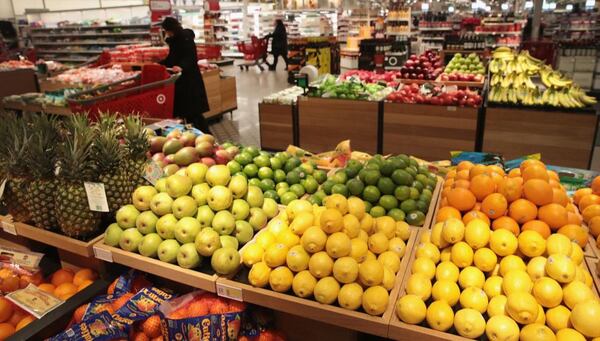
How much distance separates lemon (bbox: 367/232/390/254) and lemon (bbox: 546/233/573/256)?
609 millimetres

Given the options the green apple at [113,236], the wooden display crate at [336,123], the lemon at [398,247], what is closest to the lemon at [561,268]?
the lemon at [398,247]

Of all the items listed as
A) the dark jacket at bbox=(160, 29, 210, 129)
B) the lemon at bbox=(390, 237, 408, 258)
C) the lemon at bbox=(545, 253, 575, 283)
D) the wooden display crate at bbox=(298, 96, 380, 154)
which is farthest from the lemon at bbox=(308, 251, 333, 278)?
the dark jacket at bbox=(160, 29, 210, 129)

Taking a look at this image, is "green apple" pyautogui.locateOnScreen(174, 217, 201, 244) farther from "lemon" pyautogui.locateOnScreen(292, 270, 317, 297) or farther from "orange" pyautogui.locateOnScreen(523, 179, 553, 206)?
"orange" pyautogui.locateOnScreen(523, 179, 553, 206)

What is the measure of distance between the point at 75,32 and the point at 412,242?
60.1 ft

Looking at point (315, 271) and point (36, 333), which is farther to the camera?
point (36, 333)

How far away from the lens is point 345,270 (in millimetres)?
1530

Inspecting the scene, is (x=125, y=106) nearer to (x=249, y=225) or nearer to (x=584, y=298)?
(x=249, y=225)

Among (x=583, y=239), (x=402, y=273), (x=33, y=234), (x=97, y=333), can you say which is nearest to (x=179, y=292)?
(x=97, y=333)

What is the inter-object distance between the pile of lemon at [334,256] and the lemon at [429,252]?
0.25 feet

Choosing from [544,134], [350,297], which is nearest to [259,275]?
[350,297]

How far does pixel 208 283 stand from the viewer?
1.71 metres

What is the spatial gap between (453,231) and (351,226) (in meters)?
0.41

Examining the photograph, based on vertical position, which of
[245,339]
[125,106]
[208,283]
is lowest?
[245,339]

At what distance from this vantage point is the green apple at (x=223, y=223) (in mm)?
1844
